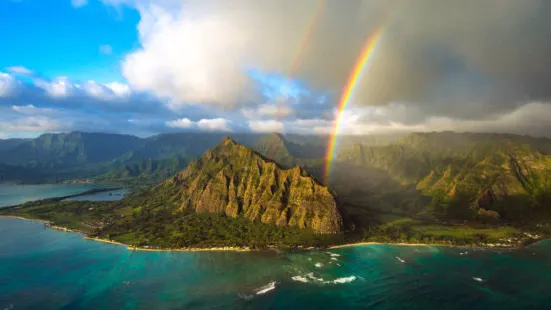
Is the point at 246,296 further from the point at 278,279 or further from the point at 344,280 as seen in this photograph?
the point at 344,280

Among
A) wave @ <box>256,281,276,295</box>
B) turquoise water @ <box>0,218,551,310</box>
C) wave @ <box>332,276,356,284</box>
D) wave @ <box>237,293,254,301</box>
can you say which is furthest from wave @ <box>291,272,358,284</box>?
wave @ <box>237,293,254,301</box>

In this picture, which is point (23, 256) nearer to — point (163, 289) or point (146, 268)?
point (146, 268)

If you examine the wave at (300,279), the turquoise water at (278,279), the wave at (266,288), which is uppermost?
the wave at (300,279)

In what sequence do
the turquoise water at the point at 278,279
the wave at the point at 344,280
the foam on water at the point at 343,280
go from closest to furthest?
the turquoise water at the point at 278,279 < the foam on water at the point at 343,280 < the wave at the point at 344,280

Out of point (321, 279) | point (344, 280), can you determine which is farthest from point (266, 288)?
point (344, 280)

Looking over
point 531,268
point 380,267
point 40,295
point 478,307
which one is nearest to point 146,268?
point 40,295

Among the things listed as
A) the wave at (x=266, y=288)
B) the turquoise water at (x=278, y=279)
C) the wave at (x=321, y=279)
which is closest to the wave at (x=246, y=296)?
the turquoise water at (x=278, y=279)

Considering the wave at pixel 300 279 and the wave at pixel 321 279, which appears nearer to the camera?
the wave at pixel 300 279

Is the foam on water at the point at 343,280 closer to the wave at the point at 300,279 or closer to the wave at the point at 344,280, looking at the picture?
the wave at the point at 344,280

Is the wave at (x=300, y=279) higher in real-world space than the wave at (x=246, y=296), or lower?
higher
